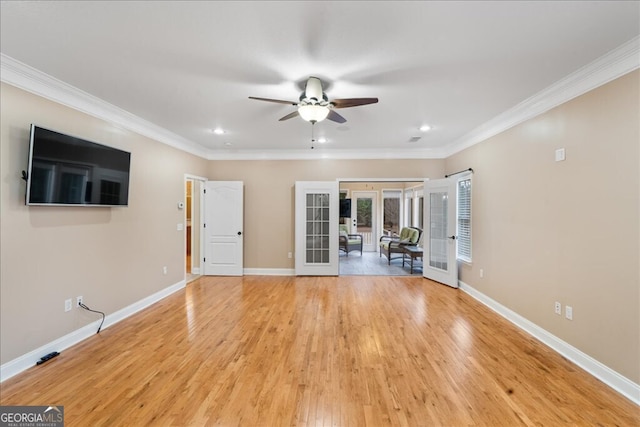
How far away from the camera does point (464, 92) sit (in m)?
2.90

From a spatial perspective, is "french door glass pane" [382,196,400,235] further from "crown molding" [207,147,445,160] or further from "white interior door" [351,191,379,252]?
"crown molding" [207,147,445,160]

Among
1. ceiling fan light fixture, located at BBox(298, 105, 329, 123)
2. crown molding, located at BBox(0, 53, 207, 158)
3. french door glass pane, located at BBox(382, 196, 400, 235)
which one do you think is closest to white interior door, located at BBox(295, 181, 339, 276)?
crown molding, located at BBox(0, 53, 207, 158)

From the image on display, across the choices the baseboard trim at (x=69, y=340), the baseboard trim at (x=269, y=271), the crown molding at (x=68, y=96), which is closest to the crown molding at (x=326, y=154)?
the crown molding at (x=68, y=96)

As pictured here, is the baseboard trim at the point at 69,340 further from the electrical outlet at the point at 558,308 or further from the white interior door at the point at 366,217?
the white interior door at the point at 366,217

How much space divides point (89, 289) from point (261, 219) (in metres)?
3.16

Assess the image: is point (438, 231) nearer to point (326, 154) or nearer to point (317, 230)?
point (317, 230)

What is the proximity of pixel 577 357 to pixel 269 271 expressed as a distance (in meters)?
4.81

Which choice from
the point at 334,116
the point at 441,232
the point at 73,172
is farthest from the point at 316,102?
the point at 441,232

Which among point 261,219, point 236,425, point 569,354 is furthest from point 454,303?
point 261,219

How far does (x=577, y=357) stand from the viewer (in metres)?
2.47

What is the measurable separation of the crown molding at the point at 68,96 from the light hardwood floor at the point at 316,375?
2.55 meters

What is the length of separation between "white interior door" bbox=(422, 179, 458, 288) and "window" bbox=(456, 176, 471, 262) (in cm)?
15

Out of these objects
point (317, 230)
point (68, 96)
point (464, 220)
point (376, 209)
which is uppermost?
point (68, 96)

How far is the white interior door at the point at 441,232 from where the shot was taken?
483cm
